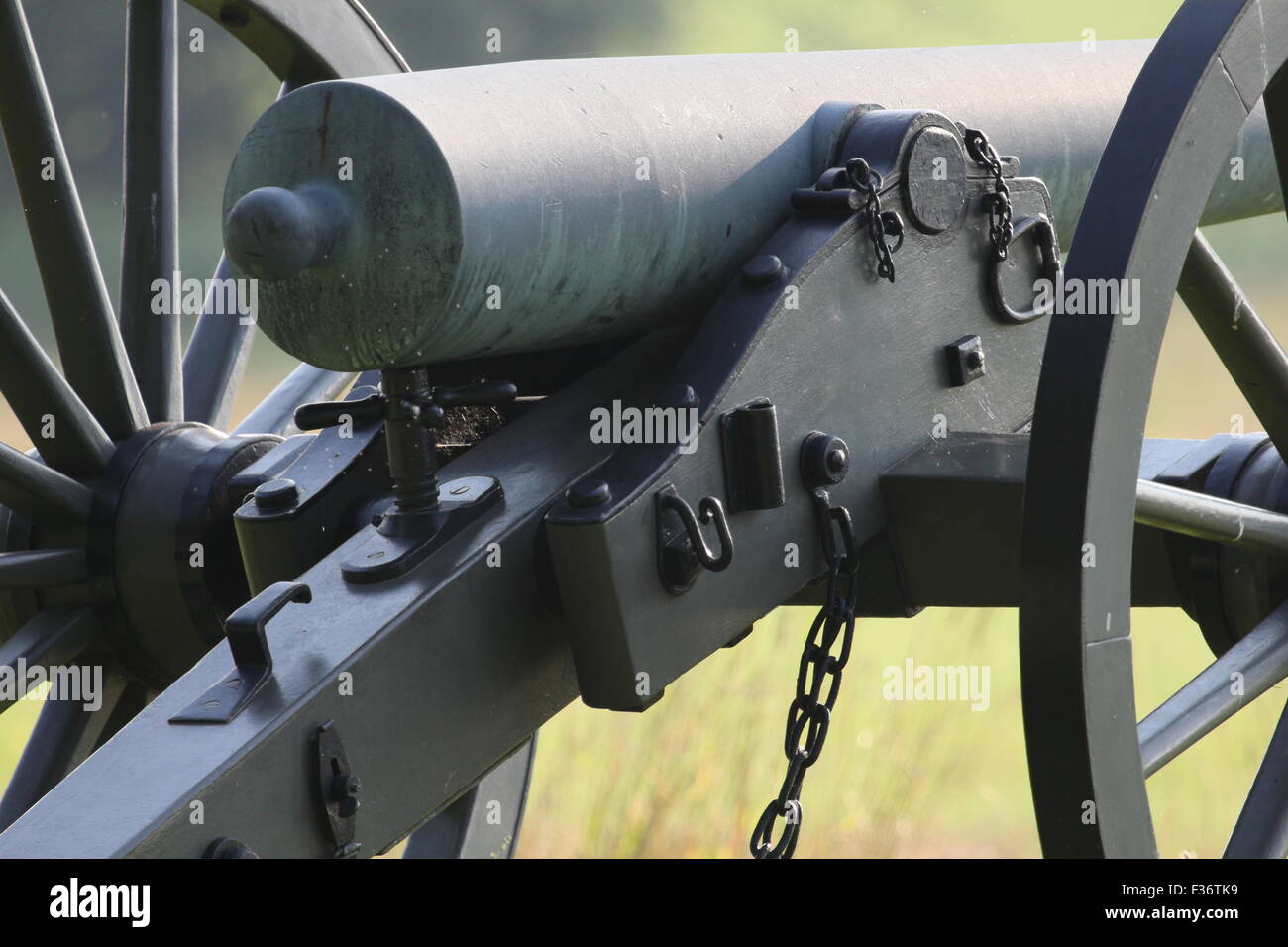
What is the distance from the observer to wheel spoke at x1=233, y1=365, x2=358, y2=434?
325 cm

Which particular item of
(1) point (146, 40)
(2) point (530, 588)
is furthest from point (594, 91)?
(1) point (146, 40)

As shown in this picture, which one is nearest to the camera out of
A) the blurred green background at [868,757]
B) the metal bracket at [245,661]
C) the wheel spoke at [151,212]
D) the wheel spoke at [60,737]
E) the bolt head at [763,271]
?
the metal bracket at [245,661]

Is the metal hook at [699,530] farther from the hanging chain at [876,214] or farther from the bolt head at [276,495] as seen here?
the bolt head at [276,495]

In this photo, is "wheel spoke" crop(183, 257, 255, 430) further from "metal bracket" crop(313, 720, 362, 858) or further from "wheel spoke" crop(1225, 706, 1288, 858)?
"wheel spoke" crop(1225, 706, 1288, 858)

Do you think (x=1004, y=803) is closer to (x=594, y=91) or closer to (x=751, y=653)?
(x=751, y=653)

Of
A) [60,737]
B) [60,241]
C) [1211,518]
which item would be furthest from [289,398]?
[1211,518]

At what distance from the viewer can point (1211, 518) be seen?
7.67 ft

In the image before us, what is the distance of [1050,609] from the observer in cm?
195

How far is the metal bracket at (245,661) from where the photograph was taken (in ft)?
5.87

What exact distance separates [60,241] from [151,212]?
0.25 m

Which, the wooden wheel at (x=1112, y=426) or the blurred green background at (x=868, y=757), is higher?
the wooden wheel at (x=1112, y=426)

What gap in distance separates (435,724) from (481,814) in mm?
1500

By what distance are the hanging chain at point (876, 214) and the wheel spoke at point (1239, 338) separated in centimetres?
41

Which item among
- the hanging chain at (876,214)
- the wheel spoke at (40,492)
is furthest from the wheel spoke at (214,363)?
the hanging chain at (876,214)
